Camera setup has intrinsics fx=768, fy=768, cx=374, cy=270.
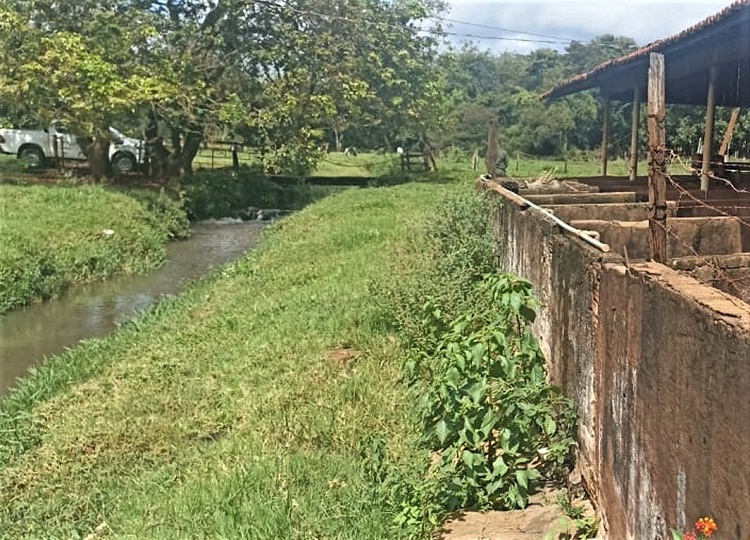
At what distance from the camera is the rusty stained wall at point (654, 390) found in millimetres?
2430

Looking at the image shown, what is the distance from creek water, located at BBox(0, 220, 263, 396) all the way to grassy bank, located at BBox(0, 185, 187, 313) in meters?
0.35

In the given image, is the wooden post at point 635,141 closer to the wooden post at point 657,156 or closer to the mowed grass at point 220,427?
the mowed grass at point 220,427

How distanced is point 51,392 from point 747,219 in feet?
23.1

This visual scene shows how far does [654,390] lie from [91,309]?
1169 centimetres

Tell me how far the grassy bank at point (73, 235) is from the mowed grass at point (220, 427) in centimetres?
369

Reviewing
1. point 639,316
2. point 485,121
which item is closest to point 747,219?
point 639,316

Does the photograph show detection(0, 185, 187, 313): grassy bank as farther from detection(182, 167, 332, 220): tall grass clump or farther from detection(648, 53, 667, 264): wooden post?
detection(648, 53, 667, 264): wooden post

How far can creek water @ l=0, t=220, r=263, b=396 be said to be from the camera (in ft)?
35.2

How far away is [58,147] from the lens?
25.3 metres

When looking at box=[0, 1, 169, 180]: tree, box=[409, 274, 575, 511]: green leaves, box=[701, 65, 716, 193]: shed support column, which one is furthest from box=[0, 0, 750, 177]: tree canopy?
box=[409, 274, 575, 511]: green leaves

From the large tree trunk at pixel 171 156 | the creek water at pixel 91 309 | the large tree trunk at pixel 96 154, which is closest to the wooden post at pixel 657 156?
the creek water at pixel 91 309

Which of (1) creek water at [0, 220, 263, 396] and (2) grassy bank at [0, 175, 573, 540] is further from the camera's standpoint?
(1) creek water at [0, 220, 263, 396]

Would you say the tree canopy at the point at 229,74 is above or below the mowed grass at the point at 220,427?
above

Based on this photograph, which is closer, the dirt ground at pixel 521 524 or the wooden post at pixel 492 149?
the dirt ground at pixel 521 524
